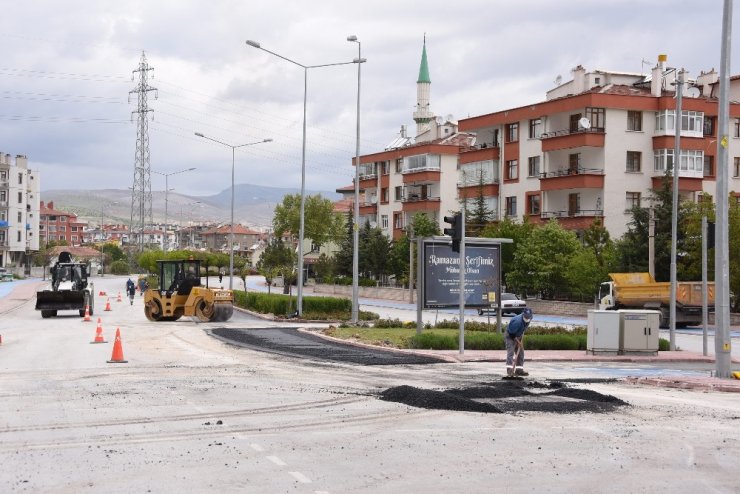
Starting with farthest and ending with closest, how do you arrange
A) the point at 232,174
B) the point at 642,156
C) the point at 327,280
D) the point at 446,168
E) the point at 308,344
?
the point at 327,280
the point at 446,168
the point at 232,174
the point at 642,156
the point at 308,344

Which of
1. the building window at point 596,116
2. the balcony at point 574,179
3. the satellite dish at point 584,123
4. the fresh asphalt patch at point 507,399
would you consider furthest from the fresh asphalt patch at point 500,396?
the building window at point 596,116

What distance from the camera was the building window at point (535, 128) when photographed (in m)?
66.6

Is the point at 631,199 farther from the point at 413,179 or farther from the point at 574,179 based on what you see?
the point at 413,179

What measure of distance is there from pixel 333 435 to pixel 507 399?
4.52 meters

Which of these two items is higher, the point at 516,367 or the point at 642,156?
the point at 642,156

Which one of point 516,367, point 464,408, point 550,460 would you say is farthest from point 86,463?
point 516,367

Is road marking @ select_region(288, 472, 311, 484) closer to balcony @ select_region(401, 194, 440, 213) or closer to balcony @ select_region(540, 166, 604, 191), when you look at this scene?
balcony @ select_region(540, 166, 604, 191)

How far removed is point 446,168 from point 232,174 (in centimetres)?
2484

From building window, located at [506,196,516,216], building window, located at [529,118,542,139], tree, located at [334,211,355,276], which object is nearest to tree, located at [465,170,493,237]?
building window, located at [506,196,516,216]

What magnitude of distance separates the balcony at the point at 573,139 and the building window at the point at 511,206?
261 inches

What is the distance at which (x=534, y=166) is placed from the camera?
67.4 m

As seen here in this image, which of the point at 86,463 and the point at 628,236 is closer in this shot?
the point at 86,463

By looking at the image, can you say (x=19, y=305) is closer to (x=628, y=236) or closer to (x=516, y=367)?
(x=628, y=236)

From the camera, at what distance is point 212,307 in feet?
130
